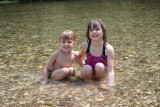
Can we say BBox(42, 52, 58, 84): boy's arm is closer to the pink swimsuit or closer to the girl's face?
the pink swimsuit

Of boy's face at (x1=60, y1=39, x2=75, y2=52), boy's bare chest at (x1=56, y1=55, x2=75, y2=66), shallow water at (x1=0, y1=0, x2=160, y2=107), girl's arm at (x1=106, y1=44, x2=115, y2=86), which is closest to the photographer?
shallow water at (x1=0, y1=0, x2=160, y2=107)

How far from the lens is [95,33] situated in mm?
4316

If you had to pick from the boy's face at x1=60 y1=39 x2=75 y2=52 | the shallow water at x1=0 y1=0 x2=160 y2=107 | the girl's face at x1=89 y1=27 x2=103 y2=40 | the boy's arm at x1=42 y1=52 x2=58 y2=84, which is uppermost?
the girl's face at x1=89 y1=27 x2=103 y2=40

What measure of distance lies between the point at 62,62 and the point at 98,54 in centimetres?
63

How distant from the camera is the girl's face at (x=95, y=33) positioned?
4305mm

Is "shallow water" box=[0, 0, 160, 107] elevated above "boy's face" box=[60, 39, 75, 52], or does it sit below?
below

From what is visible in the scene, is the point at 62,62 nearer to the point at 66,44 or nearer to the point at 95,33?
the point at 66,44

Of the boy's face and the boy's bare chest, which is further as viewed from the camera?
the boy's bare chest

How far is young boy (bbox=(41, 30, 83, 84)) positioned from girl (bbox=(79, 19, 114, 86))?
0.79 ft

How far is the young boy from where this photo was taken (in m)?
4.48

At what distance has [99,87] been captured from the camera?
424cm

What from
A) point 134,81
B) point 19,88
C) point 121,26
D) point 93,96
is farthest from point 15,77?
point 121,26

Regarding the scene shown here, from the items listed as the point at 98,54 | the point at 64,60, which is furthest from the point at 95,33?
the point at 64,60

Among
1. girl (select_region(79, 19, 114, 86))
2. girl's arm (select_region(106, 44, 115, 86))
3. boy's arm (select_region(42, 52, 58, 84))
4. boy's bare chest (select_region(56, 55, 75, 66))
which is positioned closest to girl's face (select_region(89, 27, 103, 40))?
girl (select_region(79, 19, 114, 86))
